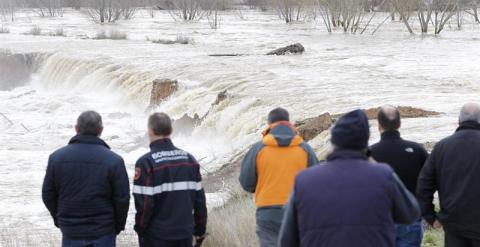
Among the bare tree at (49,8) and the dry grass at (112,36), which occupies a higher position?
the bare tree at (49,8)

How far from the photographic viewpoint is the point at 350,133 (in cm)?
324

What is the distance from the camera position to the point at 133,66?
24.2 meters

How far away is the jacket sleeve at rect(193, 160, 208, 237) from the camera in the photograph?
189 inches

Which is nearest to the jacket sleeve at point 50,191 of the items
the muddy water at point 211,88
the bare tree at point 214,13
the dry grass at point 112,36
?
the muddy water at point 211,88

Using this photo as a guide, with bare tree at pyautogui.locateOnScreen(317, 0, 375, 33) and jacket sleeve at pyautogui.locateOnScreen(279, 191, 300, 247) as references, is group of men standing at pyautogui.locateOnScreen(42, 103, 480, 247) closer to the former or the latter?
jacket sleeve at pyautogui.locateOnScreen(279, 191, 300, 247)

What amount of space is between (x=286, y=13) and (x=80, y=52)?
21434 mm

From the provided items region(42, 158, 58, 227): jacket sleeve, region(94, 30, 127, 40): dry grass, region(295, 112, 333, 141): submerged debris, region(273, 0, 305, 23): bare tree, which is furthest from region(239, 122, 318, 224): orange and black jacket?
region(273, 0, 305, 23): bare tree

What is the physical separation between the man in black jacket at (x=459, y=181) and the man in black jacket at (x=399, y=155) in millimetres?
174

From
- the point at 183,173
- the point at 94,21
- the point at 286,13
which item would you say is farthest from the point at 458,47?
the point at 94,21

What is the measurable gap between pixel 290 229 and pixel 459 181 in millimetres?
1630

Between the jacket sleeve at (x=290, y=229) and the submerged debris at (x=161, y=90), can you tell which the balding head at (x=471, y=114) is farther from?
the submerged debris at (x=161, y=90)

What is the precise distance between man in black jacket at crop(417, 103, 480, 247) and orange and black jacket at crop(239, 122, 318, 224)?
2.48ft

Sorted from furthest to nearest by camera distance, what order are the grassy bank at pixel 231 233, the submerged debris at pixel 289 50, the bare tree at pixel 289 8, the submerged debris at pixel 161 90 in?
the bare tree at pixel 289 8 → the submerged debris at pixel 289 50 → the submerged debris at pixel 161 90 → the grassy bank at pixel 231 233

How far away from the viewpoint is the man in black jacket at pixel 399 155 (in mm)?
4682
